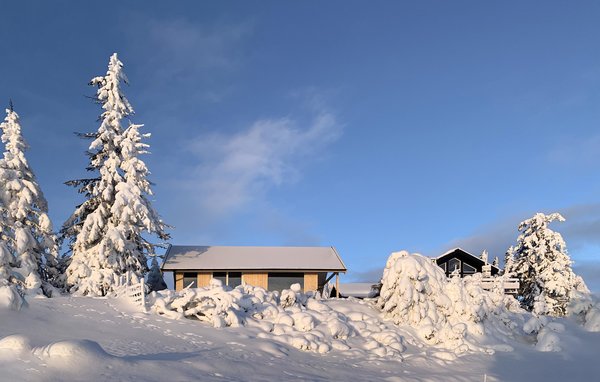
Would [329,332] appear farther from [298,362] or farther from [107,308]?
[107,308]

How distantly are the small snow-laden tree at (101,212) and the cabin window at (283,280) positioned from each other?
11885 mm

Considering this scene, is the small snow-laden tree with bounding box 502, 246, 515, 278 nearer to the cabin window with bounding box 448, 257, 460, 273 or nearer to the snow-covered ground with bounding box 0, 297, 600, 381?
the cabin window with bounding box 448, 257, 460, 273

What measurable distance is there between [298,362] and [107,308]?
9253mm

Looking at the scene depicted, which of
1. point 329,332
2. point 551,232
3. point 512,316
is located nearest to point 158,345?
point 329,332

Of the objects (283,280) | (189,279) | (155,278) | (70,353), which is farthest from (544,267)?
(70,353)

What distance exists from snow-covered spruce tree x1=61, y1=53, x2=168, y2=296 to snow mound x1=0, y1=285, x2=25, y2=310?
10297 mm

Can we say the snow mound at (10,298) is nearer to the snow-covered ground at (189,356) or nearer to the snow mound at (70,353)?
the snow-covered ground at (189,356)

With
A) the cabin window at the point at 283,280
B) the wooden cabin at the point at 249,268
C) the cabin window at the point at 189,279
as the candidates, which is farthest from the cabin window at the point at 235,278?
the cabin window at the point at 189,279

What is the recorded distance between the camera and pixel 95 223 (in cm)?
2859

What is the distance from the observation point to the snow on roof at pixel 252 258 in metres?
34.8

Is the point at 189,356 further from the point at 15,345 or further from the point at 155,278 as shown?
the point at 155,278

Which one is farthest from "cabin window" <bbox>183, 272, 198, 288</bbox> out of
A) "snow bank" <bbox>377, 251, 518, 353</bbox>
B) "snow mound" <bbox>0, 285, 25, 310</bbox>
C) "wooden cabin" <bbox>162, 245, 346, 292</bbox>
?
"snow mound" <bbox>0, 285, 25, 310</bbox>

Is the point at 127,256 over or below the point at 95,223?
below

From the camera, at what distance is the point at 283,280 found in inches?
1411
